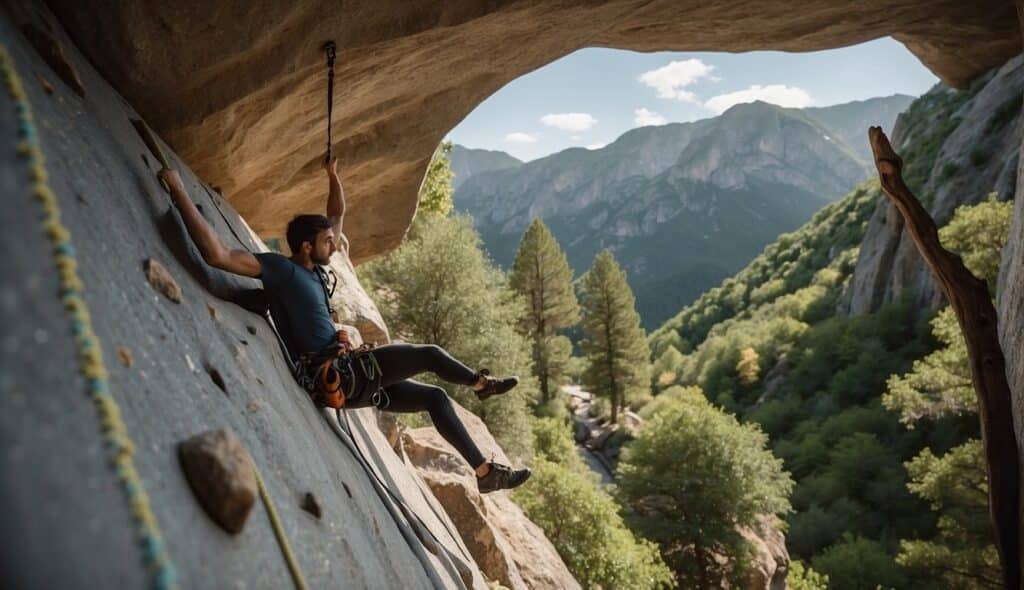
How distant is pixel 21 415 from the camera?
1.22 meters

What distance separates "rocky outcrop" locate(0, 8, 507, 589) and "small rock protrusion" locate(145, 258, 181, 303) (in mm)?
25

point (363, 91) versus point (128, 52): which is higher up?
point (363, 91)

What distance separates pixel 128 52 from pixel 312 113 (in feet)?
7.24

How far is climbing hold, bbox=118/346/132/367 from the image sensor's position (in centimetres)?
180

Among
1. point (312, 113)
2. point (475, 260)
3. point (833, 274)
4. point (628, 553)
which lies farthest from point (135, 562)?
point (833, 274)

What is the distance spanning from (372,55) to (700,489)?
2035cm

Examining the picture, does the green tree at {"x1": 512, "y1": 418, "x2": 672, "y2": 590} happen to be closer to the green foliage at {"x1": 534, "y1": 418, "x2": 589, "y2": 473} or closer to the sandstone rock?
the sandstone rock

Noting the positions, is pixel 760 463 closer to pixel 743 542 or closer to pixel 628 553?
pixel 743 542

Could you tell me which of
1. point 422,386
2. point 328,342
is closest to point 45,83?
point 328,342

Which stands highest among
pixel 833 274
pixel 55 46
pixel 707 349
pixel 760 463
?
pixel 833 274

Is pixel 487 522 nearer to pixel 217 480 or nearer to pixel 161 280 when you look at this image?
pixel 161 280

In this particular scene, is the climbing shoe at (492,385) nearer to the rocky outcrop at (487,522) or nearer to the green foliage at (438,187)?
the rocky outcrop at (487,522)

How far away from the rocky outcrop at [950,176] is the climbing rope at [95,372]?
92.7 ft

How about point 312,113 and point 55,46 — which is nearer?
point 55,46
